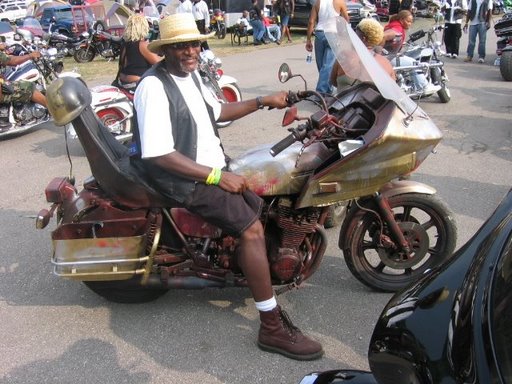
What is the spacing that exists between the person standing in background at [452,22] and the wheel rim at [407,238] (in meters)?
9.89

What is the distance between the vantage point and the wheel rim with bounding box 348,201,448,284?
3.27 meters

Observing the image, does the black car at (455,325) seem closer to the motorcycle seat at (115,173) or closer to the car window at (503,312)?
the car window at (503,312)

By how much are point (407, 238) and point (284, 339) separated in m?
1.04

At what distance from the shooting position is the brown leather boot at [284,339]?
115 inches

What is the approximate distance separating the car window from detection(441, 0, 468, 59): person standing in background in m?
11.5

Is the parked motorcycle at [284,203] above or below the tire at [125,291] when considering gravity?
above

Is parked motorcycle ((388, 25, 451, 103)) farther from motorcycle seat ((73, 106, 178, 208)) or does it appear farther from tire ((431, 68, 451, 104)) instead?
motorcycle seat ((73, 106, 178, 208))

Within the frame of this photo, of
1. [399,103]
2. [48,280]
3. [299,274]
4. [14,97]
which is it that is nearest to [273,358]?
[299,274]

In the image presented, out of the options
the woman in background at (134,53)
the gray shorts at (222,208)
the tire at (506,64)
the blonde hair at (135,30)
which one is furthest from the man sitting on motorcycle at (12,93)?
the tire at (506,64)

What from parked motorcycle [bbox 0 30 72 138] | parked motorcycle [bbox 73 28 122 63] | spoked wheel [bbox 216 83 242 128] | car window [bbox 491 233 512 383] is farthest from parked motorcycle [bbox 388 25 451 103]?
parked motorcycle [bbox 73 28 122 63]

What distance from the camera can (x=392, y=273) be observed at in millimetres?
3613

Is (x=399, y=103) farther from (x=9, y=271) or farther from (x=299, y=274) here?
(x=9, y=271)

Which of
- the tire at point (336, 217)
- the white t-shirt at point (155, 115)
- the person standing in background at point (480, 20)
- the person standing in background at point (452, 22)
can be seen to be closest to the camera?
the white t-shirt at point (155, 115)

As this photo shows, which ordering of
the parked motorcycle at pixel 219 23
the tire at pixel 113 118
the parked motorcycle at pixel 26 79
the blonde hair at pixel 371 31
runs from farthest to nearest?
the parked motorcycle at pixel 219 23 < the parked motorcycle at pixel 26 79 < the tire at pixel 113 118 < the blonde hair at pixel 371 31
